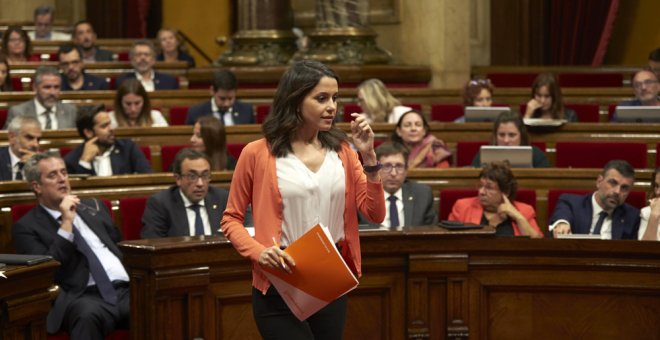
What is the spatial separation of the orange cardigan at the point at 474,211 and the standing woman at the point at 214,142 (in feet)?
4.32

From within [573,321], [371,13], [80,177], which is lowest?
[573,321]

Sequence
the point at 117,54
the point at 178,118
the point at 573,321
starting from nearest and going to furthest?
the point at 573,321 < the point at 178,118 < the point at 117,54

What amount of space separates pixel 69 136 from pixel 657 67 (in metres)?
4.06

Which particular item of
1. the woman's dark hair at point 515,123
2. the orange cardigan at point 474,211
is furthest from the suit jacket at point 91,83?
the orange cardigan at point 474,211

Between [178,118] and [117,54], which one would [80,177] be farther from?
[117,54]

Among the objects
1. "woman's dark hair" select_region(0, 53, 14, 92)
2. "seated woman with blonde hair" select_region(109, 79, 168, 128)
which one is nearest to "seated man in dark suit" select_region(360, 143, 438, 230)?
"seated woman with blonde hair" select_region(109, 79, 168, 128)

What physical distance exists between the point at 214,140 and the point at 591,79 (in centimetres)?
488

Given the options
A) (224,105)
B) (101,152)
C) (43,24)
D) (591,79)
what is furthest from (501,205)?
(43,24)

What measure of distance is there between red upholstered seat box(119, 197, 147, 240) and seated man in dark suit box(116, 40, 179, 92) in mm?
3506

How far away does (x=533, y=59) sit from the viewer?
11305 millimetres

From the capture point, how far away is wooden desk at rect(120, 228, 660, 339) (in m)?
4.16

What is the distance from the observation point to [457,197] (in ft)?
18.5

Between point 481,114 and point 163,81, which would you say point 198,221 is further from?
point 163,81

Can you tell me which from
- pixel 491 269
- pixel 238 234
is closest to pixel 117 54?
pixel 491 269
